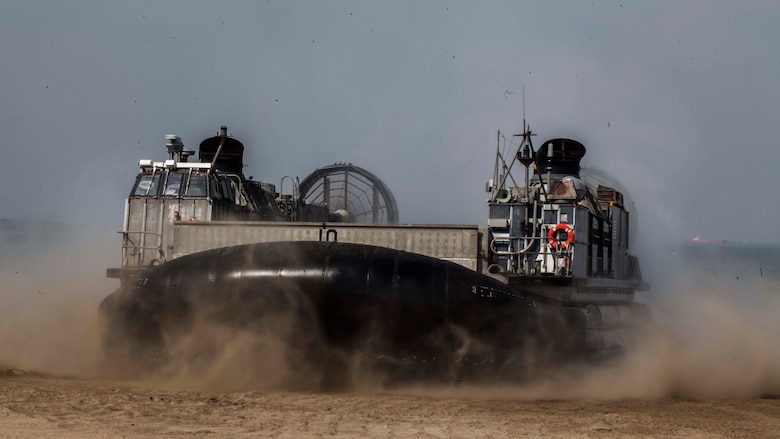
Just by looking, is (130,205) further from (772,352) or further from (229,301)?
(772,352)

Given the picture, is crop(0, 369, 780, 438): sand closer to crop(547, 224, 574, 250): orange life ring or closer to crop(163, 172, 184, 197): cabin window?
crop(547, 224, 574, 250): orange life ring

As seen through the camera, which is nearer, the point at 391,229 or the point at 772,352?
the point at 391,229

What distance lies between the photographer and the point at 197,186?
40.5ft

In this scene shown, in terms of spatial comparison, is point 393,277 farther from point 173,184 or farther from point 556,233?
point 173,184

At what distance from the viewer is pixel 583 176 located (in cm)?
1424

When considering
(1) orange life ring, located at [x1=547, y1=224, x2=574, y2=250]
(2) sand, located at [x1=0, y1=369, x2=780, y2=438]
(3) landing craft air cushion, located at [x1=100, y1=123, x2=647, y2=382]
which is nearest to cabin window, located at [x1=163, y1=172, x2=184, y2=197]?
(3) landing craft air cushion, located at [x1=100, y1=123, x2=647, y2=382]

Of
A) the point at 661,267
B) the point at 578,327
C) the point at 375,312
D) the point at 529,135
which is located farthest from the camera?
the point at 661,267

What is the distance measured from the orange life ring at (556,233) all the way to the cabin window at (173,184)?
4.72 m

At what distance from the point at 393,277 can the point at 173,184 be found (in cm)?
489

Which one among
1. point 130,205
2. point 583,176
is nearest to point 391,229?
point 130,205

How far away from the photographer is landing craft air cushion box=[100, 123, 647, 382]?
8.34 metres

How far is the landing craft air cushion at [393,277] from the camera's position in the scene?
8.34 m

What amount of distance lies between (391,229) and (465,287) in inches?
62.3

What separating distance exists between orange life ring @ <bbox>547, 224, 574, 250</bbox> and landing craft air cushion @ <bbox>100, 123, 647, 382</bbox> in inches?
0.5
